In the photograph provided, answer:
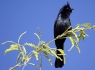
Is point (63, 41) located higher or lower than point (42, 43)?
higher

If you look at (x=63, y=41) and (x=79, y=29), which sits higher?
(x=63, y=41)

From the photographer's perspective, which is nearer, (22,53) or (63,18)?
(22,53)

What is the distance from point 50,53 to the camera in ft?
7.09

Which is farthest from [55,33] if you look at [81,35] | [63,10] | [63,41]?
[81,35]

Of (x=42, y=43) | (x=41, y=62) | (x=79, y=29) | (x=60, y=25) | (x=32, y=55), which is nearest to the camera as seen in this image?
(x=32, y=55)

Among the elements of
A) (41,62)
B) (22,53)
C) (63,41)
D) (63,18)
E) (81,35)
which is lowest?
(41,62)

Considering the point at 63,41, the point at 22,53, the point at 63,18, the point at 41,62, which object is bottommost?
the point at 41,62

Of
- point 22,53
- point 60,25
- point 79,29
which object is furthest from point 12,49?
point 60,25

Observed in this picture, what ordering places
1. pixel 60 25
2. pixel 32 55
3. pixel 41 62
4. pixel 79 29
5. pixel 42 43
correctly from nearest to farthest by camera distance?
pixel 32 55 → pixel 41 62 → pixel 42 43 → pixel 79 29 → pixel 60 25

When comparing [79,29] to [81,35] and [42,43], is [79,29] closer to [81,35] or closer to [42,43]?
[81,35]

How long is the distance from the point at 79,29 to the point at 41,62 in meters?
1.03

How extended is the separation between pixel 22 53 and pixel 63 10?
13.4ft

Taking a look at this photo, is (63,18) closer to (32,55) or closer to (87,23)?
(87,23)

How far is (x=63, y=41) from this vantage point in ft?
19.6
